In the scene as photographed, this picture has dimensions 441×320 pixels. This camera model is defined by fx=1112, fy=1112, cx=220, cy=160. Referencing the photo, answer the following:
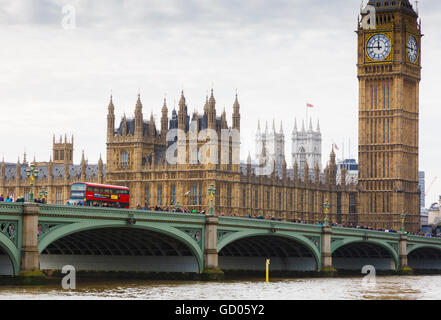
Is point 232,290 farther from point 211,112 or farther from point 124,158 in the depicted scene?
point 124,158

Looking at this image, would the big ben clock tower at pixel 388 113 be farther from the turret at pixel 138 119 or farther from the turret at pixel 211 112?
the turret at pixel 138 119

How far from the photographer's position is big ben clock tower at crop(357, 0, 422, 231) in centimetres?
15175

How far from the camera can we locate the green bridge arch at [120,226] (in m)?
72.2

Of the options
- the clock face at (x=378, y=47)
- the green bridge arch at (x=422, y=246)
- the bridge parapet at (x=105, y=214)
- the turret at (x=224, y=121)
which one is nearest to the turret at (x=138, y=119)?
the turret at (x=224, y=121)

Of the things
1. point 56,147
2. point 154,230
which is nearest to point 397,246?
point 154,230

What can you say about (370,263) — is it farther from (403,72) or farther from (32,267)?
(32,267)

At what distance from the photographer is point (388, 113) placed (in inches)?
6029

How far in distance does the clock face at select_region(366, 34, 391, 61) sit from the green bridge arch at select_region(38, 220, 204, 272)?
245 ft

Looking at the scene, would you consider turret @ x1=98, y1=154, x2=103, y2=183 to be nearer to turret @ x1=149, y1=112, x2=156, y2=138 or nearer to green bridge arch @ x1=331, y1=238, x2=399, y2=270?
turret @ x1=149, y1=112, x2=156, y2=138

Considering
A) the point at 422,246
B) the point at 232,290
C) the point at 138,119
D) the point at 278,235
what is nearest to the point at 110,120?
the point at 138,119

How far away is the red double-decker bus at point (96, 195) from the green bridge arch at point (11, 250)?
23852mm

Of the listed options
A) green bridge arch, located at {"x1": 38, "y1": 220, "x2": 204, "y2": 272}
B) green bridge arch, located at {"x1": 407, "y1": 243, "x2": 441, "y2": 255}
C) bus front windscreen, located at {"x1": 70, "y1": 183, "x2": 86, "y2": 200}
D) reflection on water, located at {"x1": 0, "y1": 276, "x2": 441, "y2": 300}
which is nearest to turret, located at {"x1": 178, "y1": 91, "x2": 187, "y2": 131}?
green bridge arch, located at {"x1": 407, "y1": 243, "x2": 441, "y2": 255}
